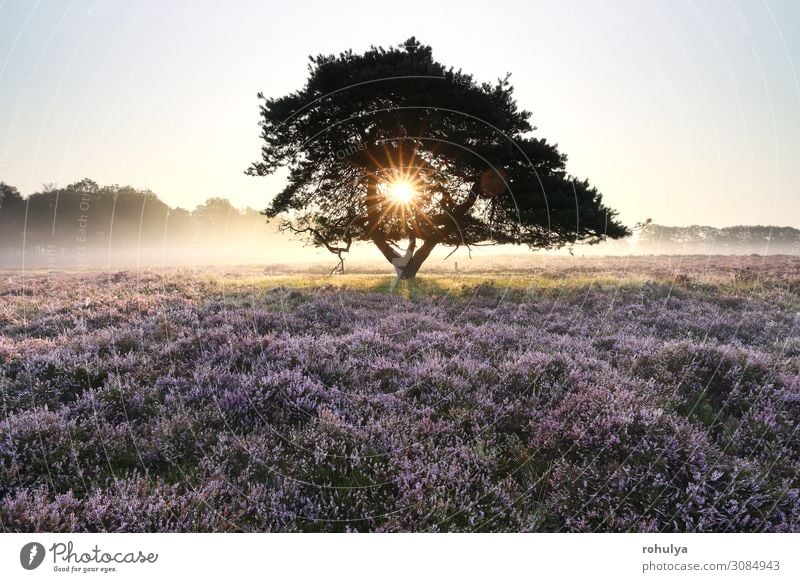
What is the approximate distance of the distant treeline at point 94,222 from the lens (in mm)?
72875

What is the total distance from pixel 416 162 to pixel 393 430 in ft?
46.7

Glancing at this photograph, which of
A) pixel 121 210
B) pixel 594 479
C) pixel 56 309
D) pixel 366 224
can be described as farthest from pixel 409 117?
pixel 121 210

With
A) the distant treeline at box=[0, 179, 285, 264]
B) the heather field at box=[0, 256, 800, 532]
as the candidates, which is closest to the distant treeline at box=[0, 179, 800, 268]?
the distant treeline at box=[0, 179, 285, 264]

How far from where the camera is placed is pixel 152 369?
17.8ft

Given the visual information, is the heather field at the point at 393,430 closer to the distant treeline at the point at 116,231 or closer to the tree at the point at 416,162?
Answer: the tree at the point at 416,162

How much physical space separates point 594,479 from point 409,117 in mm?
13695

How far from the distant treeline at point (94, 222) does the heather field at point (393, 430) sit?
53006mm

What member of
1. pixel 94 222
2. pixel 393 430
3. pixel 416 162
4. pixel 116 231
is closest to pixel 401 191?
pixel 416 162

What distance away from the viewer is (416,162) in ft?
53.6

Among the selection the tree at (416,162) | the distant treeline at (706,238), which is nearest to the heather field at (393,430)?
the tree at (416,162)

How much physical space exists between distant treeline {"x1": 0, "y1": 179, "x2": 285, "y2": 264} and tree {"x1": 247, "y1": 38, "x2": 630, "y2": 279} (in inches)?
1683

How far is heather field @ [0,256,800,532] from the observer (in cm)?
287

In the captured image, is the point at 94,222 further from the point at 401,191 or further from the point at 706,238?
the point at 706,238
